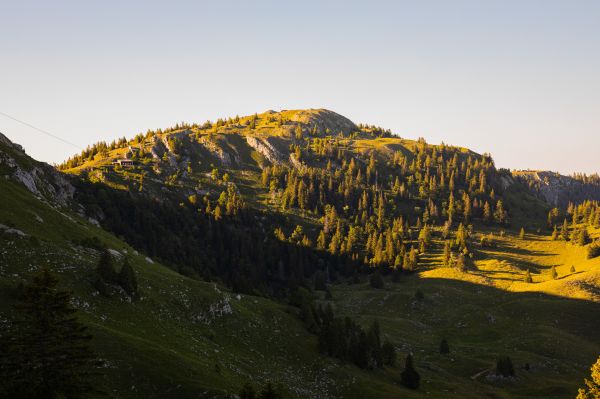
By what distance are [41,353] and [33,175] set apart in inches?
3667

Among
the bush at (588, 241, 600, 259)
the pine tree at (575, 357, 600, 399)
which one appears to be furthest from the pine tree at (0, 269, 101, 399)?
the bush at (588, 241, 600, 259)

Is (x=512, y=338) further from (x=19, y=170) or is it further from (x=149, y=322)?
(x=19, y=170)

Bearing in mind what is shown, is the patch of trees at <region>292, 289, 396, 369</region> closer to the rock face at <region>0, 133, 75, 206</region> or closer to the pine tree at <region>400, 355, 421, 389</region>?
the pine tree at <region>400, 355, 421, 389</region>

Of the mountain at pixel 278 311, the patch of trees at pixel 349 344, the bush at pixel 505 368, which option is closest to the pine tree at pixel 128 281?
the mountain at pixel 278 311

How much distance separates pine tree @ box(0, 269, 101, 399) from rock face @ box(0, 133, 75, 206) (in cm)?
7876

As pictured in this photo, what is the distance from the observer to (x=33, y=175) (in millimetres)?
111500

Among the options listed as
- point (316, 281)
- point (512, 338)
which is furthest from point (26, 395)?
point (316, 281)

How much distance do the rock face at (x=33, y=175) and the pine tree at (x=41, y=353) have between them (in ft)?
258

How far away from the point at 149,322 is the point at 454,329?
9339 cm

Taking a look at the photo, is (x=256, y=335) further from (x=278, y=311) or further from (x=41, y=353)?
(x=41, y=353)

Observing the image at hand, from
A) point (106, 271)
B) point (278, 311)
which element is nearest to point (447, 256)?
point (278, 311)

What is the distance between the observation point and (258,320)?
81.8m

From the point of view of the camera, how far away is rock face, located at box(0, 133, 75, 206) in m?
101

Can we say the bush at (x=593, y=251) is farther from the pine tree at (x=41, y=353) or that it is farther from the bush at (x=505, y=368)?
the pine tree at (x=41, y=353)
